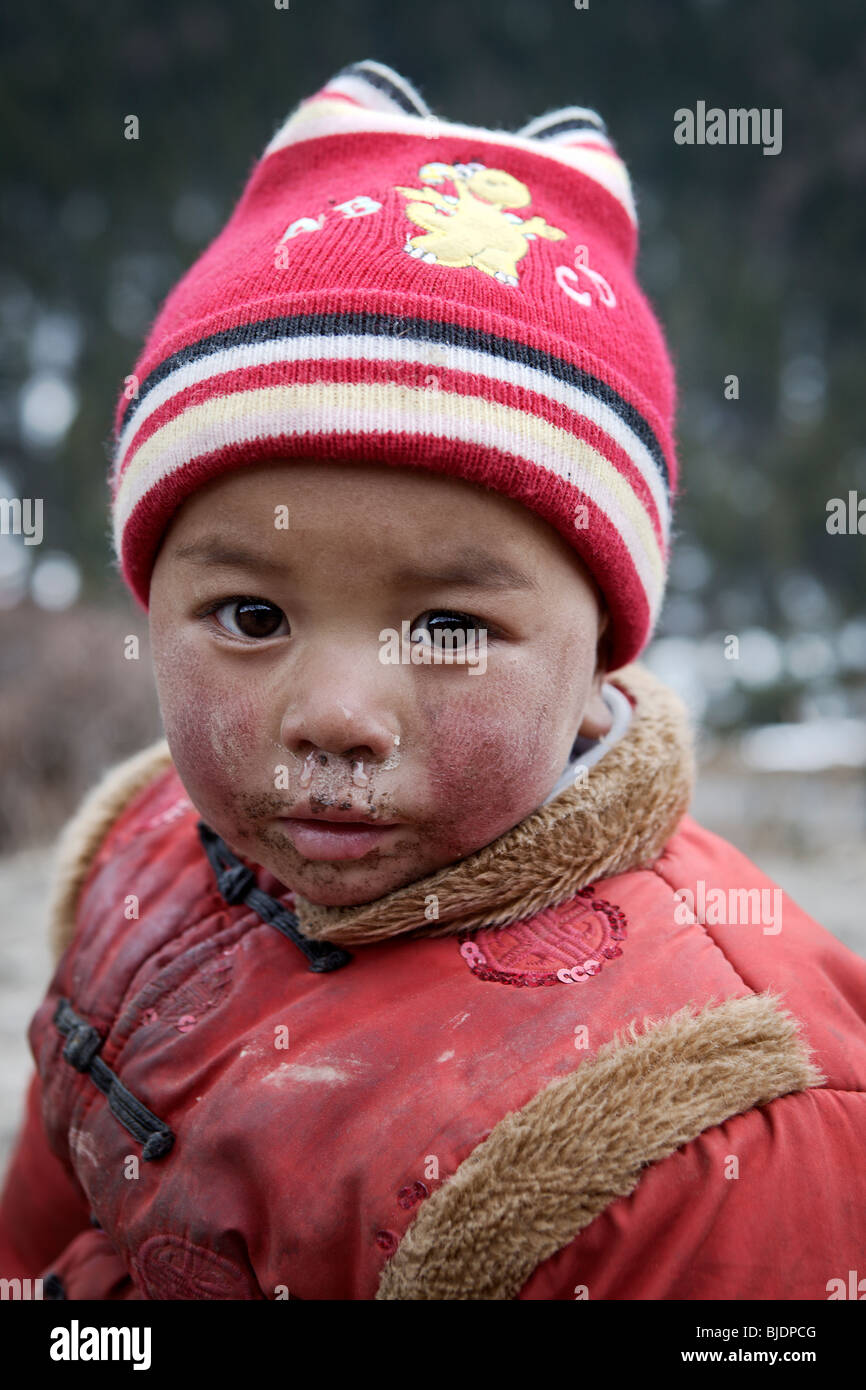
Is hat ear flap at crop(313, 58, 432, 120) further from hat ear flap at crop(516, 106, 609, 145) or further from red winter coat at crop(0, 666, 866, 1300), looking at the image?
red winter coat at crop(0, 666, 866, 1300)

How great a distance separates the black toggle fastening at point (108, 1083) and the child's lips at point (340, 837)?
34 centimetres

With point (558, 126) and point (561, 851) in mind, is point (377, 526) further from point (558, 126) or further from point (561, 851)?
point (558, 126)

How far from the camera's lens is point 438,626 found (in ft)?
3.42

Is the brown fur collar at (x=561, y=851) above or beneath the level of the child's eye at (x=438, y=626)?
beneath

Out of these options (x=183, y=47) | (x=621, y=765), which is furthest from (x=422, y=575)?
(x=183, y=47)

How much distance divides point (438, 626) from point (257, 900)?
17.0 inches

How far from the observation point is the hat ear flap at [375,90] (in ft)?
4.70

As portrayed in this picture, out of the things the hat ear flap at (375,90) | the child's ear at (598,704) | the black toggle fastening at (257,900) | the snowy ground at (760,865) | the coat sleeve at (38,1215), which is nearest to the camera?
the black toggle fastening at (257,900)

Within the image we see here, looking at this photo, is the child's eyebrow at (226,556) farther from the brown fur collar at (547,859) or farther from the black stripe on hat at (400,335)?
the brown fur collar at (547,859)

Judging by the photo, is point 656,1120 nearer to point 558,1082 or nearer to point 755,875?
point 558,1082

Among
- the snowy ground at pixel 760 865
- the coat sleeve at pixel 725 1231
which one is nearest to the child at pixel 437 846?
the coat sleeve at pixel 725 1231

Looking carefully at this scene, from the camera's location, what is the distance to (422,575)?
3.33 feet

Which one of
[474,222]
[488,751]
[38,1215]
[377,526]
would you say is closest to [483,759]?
[488,751]
